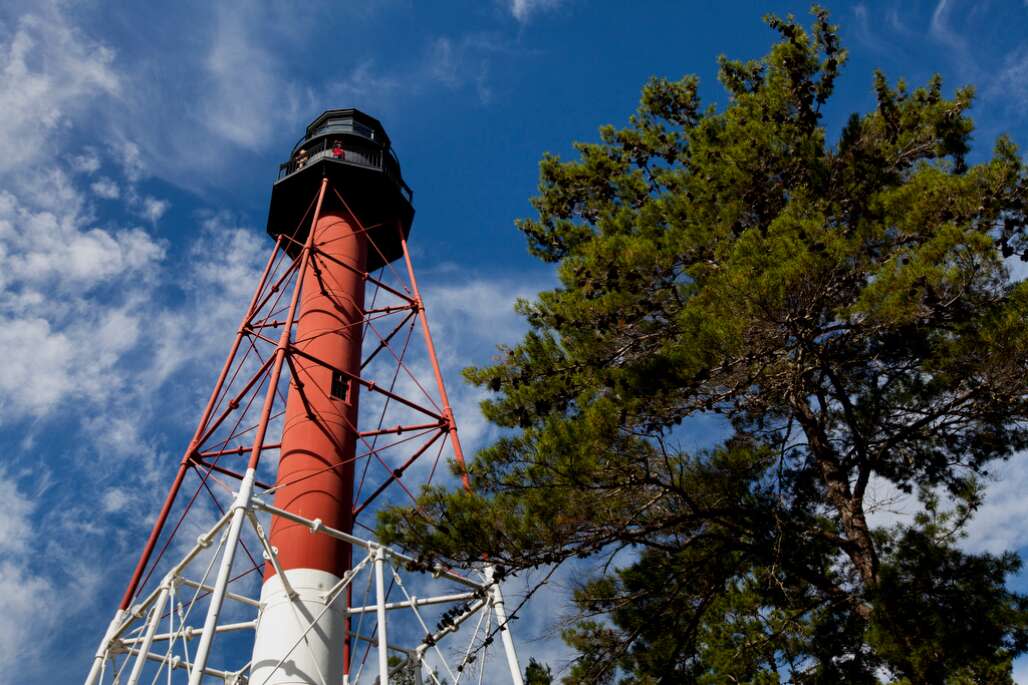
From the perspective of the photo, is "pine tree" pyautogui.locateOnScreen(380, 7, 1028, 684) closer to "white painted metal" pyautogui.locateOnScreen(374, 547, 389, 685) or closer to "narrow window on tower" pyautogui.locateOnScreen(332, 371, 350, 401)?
"white painted metal" pyautogui.locateOnScreen(374, 547, 389, 685)

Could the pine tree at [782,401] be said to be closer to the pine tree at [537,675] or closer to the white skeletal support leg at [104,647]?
the pine tree at [537,675]

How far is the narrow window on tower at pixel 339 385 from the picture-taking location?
12914 mm

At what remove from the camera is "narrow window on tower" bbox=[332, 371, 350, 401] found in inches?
508

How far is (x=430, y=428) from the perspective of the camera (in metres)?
13.2

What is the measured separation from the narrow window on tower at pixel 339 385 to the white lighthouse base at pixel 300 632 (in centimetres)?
320

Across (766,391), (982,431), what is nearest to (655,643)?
(766,391)

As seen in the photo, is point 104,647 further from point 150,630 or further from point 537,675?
point 537,675

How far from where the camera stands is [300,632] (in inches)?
389

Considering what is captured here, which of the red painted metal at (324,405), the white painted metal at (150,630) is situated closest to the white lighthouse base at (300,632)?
the red painted metal at (324,405)

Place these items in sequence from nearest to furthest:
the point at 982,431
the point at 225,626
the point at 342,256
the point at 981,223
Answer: the point at 981,223 < the point at 982,431 < the point at 225,626 < the point at 342,256

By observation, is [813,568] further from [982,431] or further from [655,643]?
[982,431]

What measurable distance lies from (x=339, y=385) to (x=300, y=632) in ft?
13.9

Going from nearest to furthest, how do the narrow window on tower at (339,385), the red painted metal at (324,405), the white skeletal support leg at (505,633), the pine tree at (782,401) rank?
the pine tree at (782,401)
the white skeletal support leg at (505,633)
the red painted metal at (324,405)
the narrow window on tower at (339,385)

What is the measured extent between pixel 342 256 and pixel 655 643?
9028mm
